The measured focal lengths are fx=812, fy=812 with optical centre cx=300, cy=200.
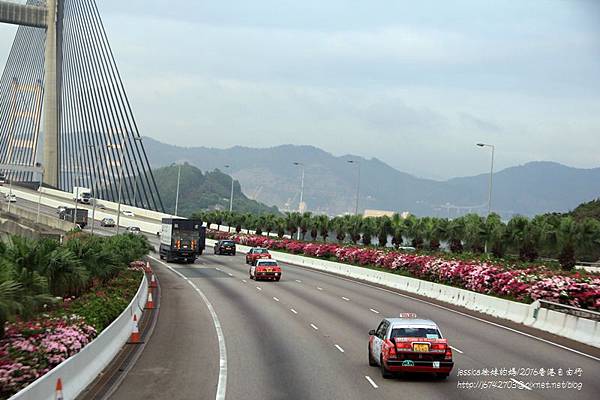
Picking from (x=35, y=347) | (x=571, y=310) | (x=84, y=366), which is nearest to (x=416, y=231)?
(x=571, y=310)

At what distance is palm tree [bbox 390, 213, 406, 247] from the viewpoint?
75.2 m

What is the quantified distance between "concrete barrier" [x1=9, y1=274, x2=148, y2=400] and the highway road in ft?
2.89

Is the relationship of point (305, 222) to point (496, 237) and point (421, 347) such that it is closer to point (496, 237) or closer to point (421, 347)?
point (496, 237)

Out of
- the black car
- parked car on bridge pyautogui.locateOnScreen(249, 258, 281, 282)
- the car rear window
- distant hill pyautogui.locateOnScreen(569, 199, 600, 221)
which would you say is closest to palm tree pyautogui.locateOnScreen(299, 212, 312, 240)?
the black car

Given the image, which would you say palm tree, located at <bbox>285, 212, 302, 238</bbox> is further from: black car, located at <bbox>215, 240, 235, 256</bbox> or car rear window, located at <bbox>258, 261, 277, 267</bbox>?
car rear window, located at <bbox>258, 261, 277, 267</bbox>

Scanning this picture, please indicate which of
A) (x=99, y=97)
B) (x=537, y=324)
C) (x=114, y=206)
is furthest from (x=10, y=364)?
(x=114, y=206)

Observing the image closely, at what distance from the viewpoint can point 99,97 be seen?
10056 cm

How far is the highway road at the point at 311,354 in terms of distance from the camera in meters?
18.0

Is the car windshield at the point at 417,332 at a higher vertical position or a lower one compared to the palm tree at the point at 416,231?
lower

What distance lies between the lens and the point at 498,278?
39500 mm

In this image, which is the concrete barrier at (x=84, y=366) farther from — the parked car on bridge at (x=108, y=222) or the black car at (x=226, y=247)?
the parked car on bridge at (x=108, y=222)

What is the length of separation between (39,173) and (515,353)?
12283 centimetres

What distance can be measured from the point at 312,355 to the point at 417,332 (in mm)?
4550

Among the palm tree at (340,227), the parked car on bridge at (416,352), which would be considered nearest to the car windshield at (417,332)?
the parked car on bridge at (416,352)
